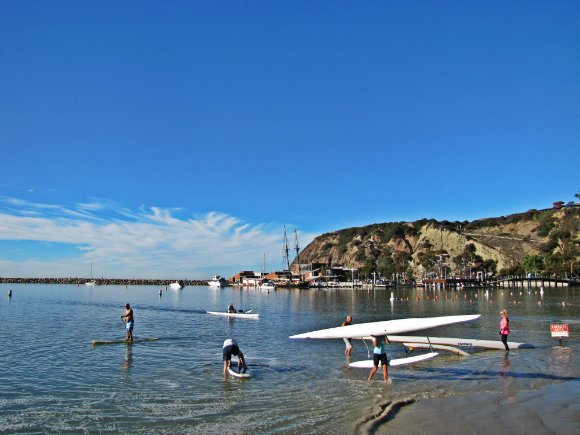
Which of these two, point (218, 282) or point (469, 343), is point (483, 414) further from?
point (218, 282)

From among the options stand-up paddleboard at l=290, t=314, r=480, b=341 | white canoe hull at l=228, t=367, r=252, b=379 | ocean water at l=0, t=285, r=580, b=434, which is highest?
stand-up paddleboard at l=290, t=314, r=480, b=341

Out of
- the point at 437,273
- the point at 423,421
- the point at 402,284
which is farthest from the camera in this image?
the point at 437,273

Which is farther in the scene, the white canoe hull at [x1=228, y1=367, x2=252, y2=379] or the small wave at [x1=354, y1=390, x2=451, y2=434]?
the white canoe hull at [x1=228, y1=367, x2=252, y2=379]

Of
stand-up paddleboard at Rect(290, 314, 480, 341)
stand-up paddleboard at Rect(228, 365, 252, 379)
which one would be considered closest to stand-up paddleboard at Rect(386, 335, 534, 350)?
stand-up paddleboard at Rect(290, 314, 480, 341)

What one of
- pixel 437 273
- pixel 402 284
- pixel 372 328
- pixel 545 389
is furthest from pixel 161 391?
pixel 437 273

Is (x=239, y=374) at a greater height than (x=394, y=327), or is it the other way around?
(x=394, y=327)

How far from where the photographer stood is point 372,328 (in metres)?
16.4

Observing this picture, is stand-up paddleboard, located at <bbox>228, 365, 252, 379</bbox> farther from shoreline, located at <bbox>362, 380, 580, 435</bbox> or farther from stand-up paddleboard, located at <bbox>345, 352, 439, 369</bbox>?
shoreline, located at <bbox>362, 380, 580, 435</bbox>

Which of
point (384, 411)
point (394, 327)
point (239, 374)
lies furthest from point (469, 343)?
point (384, 411)

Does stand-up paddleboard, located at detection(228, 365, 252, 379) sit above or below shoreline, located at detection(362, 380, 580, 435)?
above

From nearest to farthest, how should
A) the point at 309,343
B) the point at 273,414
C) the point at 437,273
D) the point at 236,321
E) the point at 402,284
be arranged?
the point at 273,414
the point at 309,343
the point at 236,321
the point at 402,284
the point at 437,273

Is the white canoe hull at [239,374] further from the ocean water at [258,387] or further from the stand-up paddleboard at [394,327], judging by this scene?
the stand-up paddleboard at [394,327]

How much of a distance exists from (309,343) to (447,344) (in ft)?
24.2

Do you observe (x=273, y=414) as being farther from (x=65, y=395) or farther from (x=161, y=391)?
(x=65, y=395)
